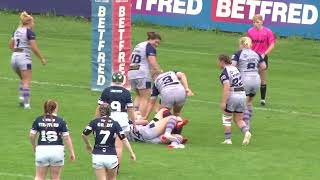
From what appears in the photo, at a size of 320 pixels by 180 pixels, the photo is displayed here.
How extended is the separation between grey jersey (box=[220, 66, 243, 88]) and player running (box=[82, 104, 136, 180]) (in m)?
4.71

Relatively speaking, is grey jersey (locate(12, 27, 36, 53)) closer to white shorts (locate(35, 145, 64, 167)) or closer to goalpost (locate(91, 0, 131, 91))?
goalpost (locate(91, 0, 131, 91))

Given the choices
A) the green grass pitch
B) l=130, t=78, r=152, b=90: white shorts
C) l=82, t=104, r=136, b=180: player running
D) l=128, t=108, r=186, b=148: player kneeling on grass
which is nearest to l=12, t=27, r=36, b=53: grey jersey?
the green grass pitch

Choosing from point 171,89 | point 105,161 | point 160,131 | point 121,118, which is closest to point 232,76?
point 171,89

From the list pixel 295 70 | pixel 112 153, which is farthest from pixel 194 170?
pixel 295 70

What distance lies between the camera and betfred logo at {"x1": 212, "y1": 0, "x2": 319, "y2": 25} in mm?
36500

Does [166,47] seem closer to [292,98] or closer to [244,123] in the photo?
[292,98]

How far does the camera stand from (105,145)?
48.5 feet

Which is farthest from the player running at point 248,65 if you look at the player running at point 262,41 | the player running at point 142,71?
the player running at point 262,41

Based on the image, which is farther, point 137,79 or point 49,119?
point 137,79

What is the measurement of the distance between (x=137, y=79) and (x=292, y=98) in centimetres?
595

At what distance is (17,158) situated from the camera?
57.9 ft

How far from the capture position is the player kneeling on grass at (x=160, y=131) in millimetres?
19219

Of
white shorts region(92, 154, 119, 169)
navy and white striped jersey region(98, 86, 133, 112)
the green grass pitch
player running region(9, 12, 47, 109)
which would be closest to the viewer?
white shorts region(92, 154, 119, 169)

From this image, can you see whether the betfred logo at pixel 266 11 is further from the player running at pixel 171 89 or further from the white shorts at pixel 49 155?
the white shorts at pixel 49 155
